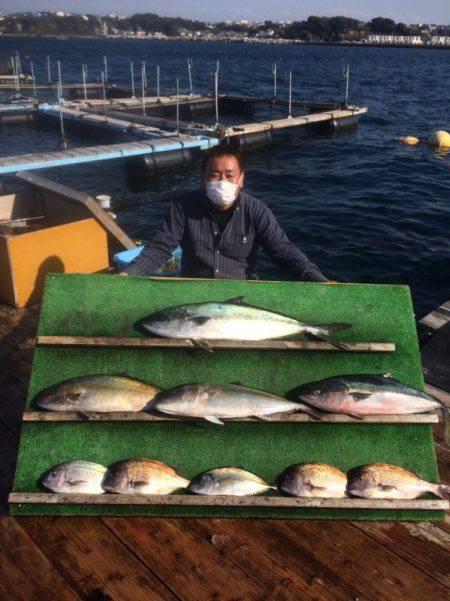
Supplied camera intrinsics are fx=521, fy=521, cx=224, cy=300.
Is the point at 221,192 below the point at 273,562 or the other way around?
the other way around

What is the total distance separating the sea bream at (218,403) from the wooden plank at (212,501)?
1.82 feet

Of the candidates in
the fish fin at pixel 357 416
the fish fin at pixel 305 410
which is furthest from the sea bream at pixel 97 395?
the fish fin at pixel 357 416

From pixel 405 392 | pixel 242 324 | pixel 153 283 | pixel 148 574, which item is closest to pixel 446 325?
pixel 405 392

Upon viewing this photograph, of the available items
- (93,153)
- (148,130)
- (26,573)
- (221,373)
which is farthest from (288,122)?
(26,573)

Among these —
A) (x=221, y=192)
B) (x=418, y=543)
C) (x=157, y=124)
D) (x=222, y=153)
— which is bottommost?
(x=418, y=543)

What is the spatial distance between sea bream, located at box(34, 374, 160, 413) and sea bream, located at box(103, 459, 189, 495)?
1.34 feet

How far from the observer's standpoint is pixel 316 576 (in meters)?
3.40

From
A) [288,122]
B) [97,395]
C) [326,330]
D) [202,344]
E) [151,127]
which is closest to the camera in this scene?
[97,395]

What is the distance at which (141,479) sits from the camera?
12.2 ft

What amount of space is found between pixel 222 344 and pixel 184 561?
5.15 feet

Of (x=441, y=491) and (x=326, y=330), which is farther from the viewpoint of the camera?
(x=326, y=330)

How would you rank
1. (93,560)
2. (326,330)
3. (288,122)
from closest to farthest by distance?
(93,560) < (326,330) < (288,122)

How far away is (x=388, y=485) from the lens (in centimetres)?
A: 377

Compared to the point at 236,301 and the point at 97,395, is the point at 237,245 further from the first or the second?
the point at 97,395
